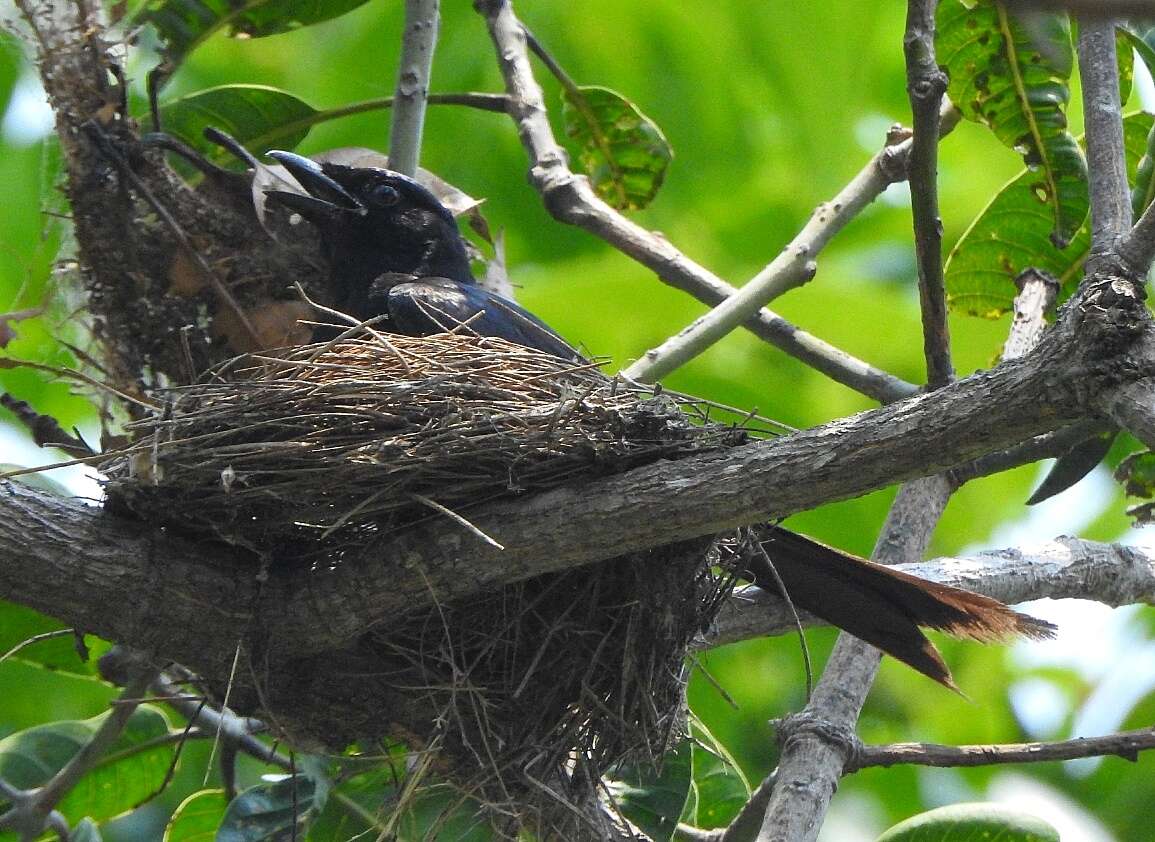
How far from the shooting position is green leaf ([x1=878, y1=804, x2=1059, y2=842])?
3.61 metres

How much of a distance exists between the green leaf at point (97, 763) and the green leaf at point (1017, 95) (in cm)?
334

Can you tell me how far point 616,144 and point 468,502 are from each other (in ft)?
9.98

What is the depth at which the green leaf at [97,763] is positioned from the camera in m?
4.02

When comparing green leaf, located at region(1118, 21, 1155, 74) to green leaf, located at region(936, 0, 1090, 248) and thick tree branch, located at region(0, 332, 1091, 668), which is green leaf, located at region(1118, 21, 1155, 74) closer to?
green leaf, located at region(936, 0, 1090, 248)

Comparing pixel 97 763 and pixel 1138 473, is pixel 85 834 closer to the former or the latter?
pixel 97 763

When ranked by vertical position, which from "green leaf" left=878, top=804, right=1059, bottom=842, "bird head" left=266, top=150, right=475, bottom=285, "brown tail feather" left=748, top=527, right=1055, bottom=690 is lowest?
"green leaf" left=878, top=804, right=1059, bottom=842

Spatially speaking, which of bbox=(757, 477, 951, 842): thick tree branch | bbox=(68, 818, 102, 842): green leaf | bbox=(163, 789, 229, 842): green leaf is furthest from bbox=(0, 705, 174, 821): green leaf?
bbox=(757, 477, 951, 842): thick tree branch

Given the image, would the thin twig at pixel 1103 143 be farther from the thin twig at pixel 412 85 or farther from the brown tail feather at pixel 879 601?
the thin twig at pixel 412 85

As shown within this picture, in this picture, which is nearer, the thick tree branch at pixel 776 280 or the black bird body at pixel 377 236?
the thick tree branch at pixel 776 280

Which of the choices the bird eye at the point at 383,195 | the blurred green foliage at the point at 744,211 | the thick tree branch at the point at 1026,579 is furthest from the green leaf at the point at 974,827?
the blurred green foliage at the point at 744,211

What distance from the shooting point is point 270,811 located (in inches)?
143

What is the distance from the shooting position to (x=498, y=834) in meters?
3.05

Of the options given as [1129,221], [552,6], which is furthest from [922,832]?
[552,6]

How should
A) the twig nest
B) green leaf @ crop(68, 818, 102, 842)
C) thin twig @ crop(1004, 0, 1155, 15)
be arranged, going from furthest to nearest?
1. green leaf @ crop(68, 818, 102, 842)
2. the twig nest
3. thin twig @ crop(1004, 0, 1155, 15)
